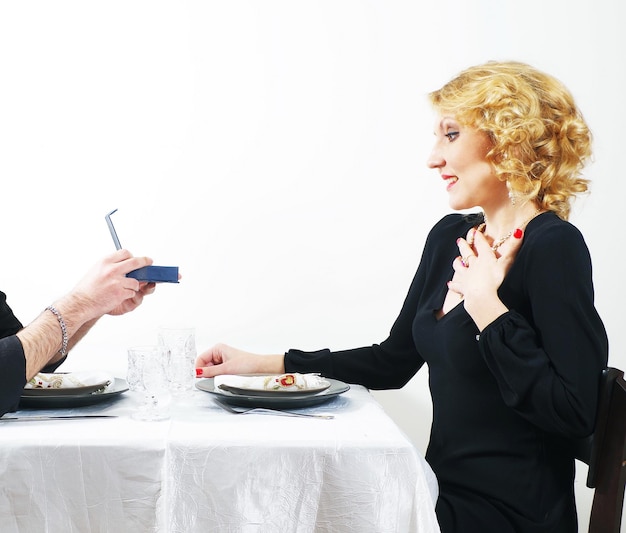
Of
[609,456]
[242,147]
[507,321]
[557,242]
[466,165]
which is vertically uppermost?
[242,147]

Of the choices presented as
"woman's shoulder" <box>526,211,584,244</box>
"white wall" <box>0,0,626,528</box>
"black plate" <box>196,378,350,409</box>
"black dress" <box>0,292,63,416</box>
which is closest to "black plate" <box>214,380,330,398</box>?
"black plate" <box>196,378,350,409</box>

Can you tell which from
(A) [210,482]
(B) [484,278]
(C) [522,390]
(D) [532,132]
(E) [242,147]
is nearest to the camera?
(A) [210,482]

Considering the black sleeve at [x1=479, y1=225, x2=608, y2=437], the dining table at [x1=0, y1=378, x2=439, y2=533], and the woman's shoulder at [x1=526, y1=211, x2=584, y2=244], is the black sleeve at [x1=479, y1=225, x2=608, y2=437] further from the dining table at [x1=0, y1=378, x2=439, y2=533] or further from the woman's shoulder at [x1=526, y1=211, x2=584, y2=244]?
the dining table at [x1=0, y1=378, x2=439, y2=533]

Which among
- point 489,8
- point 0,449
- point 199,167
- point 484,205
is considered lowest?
point 0,449

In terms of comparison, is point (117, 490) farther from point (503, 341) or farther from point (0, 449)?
point (503, 341)

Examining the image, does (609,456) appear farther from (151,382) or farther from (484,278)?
(151,382)

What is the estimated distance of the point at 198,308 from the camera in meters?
2.42

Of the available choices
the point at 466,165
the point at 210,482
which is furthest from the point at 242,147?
the point at 210,482

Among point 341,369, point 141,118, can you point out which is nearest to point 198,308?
point 141,118

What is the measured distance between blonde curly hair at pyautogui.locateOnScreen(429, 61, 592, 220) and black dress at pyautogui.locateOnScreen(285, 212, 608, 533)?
0.27 ft

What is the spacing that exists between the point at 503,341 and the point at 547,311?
9cm

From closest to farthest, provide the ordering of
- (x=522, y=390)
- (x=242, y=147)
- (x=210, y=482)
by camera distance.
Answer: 1. (x=210, y=482)
2. (x=522, y=390)
3. (x=242, y=147)

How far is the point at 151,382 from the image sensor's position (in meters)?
1.29

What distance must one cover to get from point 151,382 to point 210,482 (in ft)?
0.80
